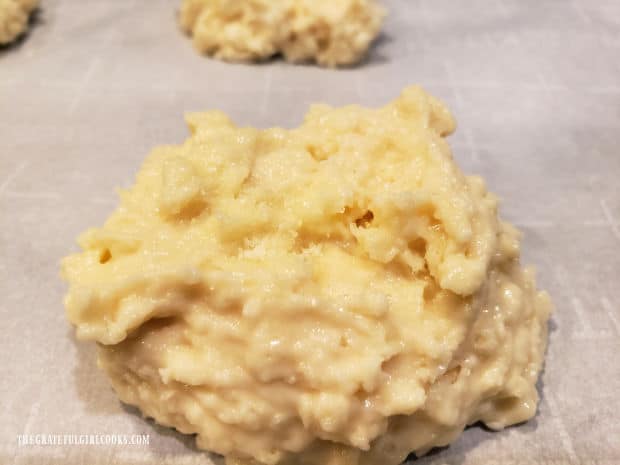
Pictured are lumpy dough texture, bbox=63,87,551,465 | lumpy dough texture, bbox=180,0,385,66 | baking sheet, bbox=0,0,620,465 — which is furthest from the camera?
lumpy dough texture, bbox=180,0,385,66

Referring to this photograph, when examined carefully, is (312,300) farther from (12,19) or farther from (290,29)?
(12,19)

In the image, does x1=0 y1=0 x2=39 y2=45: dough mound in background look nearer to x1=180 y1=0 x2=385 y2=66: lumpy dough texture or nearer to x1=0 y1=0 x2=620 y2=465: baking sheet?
x1=0 y1=0 x2=620 y2=465: baking sheet

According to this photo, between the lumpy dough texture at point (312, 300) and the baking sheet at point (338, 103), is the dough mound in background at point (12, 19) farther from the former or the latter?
the lumpy dough texture at point (312, 300)

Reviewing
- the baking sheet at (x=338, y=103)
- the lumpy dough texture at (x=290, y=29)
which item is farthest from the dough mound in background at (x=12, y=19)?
the lumpy dough texture at (x=290, y=29)

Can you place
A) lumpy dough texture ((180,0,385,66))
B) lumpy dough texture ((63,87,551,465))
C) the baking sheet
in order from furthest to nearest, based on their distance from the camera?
lumpy dough texture ((180,0,385,66)), the baking sheet, lumpy dough texture ((63,87,551,465))

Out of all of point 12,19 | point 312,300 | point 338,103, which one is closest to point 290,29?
point 338,103

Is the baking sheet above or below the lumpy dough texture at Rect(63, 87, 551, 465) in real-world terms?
below

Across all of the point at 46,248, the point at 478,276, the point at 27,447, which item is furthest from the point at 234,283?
the point at 46,248

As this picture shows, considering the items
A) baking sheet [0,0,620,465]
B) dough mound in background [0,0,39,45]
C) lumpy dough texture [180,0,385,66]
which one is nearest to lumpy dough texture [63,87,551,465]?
baking sheet [0,0,620,465]
